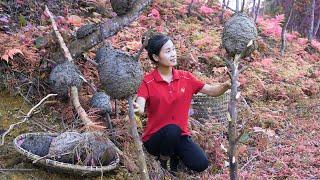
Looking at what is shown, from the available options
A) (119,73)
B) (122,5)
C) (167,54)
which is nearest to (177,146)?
(167,54)

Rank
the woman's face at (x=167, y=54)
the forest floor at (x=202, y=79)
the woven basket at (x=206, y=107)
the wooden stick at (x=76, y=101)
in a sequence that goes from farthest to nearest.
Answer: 1. the woven basket at (x=206, y=107)
2. the forest floor at (x=202, y=79)
3. the wooden stick at (x=76, y=101)
4. the woman's face at (x=167, y=54)

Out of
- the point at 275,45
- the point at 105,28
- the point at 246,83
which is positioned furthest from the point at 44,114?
the point at 275,45

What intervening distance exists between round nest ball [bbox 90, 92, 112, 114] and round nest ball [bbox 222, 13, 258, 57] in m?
1.80

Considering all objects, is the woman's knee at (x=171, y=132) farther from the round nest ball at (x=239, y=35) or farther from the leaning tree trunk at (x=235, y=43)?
the round nest ball at (x=239, y=35)

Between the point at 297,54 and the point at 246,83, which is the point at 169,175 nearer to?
the point at 246,83

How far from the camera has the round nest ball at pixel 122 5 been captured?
15.2ft

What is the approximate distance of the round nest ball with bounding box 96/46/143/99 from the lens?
2506 mm

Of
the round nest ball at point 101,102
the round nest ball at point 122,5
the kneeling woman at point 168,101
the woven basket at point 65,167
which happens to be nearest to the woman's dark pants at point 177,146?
the kneeling woman at point 168,101

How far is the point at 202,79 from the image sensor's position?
5.92 metres

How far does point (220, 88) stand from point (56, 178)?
1.59 m

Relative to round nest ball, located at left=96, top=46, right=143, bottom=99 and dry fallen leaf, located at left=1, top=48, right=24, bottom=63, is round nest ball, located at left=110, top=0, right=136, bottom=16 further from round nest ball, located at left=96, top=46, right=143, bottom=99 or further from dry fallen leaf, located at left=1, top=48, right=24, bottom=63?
round nest ball, located at left=96, top=46, right=143, bottom=99

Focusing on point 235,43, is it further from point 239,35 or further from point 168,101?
point 168,101

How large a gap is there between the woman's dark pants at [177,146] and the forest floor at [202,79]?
217 millimetres

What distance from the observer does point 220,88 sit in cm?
360
